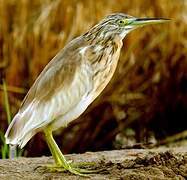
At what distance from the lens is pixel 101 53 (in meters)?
3.70

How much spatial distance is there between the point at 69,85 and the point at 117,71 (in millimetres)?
2832

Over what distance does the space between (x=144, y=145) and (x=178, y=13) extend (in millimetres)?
2153

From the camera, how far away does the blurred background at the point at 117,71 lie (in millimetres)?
6234

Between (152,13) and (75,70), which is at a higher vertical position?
(152,13)

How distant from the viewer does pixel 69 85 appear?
146 inches

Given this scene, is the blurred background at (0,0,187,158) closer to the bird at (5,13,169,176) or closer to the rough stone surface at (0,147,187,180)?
the rough stone surface at (0,147,187,180)

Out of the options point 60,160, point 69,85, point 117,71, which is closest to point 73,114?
point 69,85

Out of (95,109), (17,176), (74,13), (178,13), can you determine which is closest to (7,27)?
(74,13)

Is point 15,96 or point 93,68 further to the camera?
point 15,96

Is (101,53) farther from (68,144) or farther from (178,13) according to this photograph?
(178,13)

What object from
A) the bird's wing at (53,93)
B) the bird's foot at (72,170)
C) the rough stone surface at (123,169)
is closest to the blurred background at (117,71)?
the rough stone surface at (123,169)

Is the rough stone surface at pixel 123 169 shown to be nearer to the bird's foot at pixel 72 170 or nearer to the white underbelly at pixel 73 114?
the bird's foot at pixel 72 170

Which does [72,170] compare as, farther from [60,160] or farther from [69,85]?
[69,85]

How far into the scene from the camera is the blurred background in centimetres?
623
